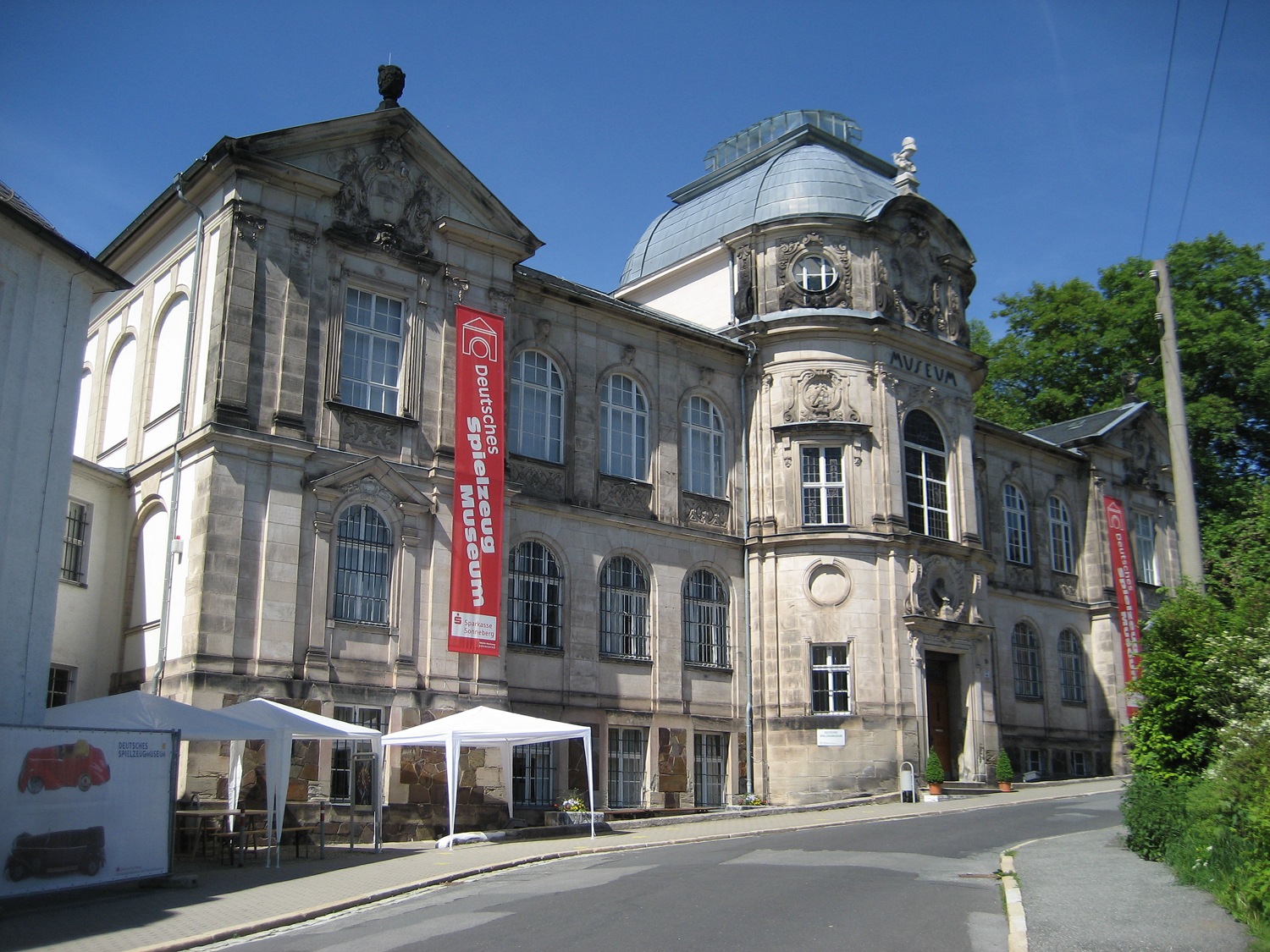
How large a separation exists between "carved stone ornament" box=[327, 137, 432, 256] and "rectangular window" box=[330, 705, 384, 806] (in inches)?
338

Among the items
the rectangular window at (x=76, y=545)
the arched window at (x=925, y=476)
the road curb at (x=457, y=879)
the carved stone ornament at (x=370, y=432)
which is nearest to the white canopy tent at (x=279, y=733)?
the road curb at (x=457, y=879)

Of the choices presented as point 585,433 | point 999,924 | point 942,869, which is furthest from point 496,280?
point 999,924

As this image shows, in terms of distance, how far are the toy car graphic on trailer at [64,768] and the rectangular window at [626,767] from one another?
13.1 meters

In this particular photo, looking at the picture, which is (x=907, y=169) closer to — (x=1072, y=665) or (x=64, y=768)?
(x=1072, y=665)

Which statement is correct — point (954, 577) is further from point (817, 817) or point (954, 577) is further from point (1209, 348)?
point (1209, 348)

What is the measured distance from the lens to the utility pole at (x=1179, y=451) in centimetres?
1639

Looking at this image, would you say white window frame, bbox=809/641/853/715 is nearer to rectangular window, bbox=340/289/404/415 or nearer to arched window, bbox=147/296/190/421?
rectangular window, bbox=340/289/404/415

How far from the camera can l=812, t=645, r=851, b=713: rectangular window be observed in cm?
2756

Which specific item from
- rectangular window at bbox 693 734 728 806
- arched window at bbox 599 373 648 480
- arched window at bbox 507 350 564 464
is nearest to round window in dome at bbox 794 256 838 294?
arched window at bbox 599 373 648 480

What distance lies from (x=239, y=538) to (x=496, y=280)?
7.78 metres

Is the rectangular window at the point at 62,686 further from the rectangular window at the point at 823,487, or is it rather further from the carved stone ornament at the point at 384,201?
the rectangular window at the point at 823,487

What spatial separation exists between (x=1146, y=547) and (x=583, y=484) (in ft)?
77.4

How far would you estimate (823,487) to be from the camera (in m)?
28.8

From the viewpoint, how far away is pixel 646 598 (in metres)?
26.8
